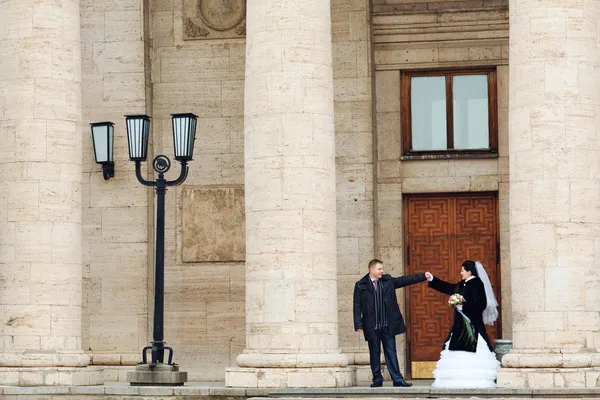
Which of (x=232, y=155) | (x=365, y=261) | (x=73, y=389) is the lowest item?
(x=73, y=389)

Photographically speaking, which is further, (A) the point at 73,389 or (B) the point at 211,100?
(B) the point at 211,100

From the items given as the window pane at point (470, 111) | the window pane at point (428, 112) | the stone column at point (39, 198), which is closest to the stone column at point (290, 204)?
the stone column at point (39, 198)

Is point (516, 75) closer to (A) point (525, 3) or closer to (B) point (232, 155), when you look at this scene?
(A) point (525, 3)

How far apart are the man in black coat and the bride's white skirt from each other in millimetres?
867

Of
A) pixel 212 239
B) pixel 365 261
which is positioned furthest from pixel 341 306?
pixel 212 239

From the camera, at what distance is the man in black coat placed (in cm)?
2884

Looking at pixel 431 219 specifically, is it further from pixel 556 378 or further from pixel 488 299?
pixel 556 378

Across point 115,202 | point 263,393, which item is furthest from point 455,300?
point 115,202

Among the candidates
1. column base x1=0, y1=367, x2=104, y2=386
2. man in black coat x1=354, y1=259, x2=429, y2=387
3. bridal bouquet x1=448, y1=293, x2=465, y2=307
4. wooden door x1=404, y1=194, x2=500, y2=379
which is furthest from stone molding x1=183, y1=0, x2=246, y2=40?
column base x1=0, y1=367, x2=104, y2=386

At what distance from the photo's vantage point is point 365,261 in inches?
1304

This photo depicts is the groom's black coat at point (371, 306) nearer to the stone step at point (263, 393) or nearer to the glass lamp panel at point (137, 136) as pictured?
the stone step at point (263, 393)

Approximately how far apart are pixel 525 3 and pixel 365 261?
7.62 m

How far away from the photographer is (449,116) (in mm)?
34062

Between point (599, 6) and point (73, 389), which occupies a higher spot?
point (599, 6)
